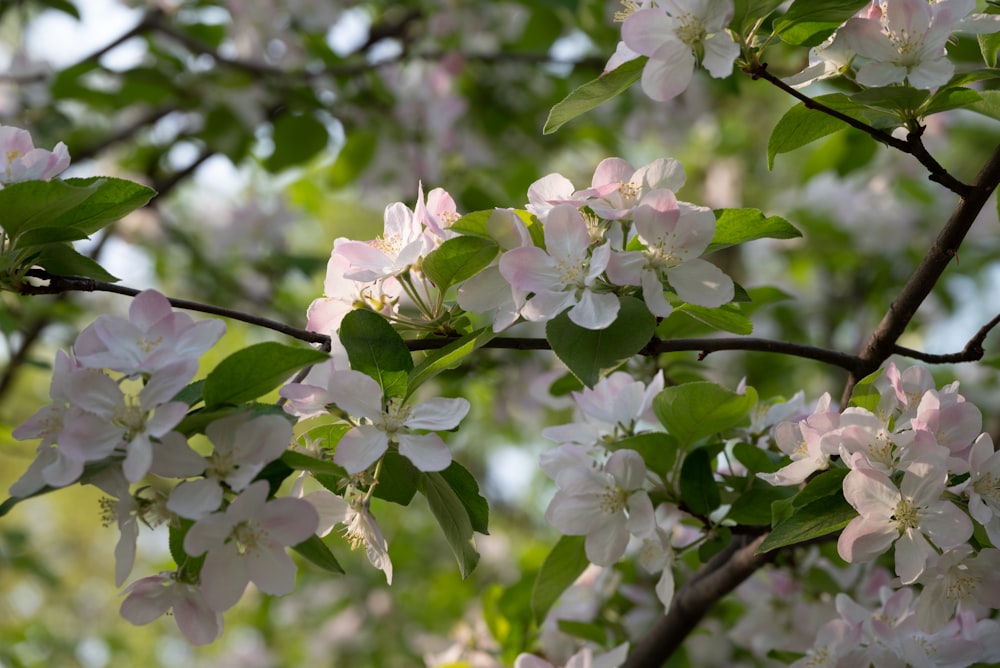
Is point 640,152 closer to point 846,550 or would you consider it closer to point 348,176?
point 348,176

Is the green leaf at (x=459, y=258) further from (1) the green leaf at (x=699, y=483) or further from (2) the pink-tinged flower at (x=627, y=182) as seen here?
(1) the green leaf at (x=699, y=483)

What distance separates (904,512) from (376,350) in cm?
46

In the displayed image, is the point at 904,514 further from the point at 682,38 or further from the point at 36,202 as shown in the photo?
the point at 36,202

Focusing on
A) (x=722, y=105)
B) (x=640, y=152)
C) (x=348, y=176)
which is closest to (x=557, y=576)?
(x=348, y=176)

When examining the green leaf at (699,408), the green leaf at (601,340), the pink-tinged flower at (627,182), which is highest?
the pink-tinged flower at (627,182)

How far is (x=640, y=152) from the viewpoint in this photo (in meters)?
5.72

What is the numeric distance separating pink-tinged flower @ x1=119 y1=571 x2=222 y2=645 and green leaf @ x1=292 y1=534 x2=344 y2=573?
0.28 feet

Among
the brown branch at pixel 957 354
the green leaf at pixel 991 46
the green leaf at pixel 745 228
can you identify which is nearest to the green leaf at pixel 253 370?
the green leaf at pixel 745 228

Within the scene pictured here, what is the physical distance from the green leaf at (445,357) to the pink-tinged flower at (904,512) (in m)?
0.33

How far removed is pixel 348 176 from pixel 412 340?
1937 mm

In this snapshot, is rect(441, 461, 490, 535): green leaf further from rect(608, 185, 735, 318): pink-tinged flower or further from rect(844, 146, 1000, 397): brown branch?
rect(844, 146, 1000, 397): brown branch

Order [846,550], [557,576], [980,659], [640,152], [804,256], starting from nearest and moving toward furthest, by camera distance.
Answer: [846,550]
[980,659]
[557,576]
[804,256]
[640,152]

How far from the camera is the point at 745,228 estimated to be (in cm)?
90

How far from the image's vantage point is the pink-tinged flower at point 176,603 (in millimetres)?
819
